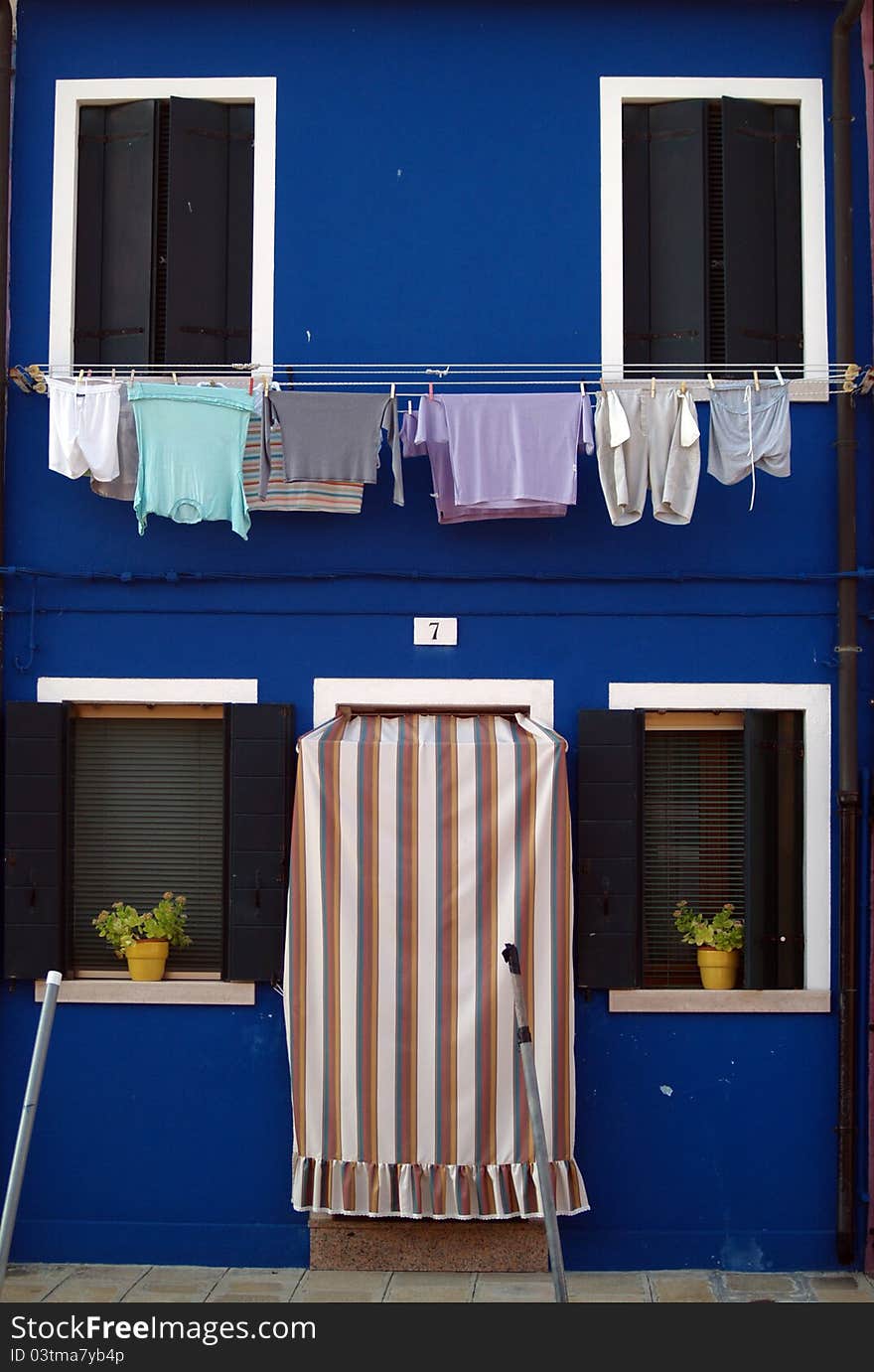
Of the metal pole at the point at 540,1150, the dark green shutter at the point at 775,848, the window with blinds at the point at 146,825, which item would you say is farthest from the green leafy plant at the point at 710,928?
the window with blinds at the point at 146,825

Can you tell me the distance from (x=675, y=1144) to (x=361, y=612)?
135 inches

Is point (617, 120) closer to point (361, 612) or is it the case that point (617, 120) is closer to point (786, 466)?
point (786, 466)

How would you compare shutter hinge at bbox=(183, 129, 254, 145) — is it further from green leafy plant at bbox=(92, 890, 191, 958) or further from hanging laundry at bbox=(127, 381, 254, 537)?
green leafy plant at bbox=(92, 890, 191, 958)

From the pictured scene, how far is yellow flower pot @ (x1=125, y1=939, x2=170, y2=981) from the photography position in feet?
26.5

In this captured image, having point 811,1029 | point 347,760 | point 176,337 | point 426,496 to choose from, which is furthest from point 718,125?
point 811,1029

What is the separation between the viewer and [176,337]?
8.28m

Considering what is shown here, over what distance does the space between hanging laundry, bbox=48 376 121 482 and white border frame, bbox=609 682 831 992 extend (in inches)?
120

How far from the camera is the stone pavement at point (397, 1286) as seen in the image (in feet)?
24.3

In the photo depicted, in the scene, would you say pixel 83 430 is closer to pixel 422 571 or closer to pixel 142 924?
pixel 422 571

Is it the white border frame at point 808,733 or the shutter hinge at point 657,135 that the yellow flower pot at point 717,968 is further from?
the shutter hinge at point 657,135

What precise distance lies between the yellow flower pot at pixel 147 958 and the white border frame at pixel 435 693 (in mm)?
1527

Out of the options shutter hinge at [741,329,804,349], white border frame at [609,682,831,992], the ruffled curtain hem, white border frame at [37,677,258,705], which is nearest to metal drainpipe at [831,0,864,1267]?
white border frame at [609,682,831,992]

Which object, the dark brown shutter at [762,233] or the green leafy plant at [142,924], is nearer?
the green leafy plant at [142,924]

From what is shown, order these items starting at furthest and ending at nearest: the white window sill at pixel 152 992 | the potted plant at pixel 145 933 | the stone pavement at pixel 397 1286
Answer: the potted plant at pixel 145 933 < the white window sill at pixel 152 992 < the stone pavement at pixel 397 1286
